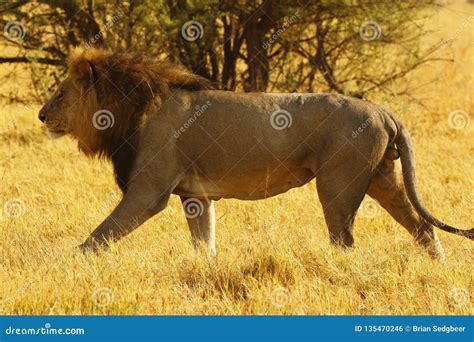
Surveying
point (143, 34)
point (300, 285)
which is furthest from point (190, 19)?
point (300, 285)

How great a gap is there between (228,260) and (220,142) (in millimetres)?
982

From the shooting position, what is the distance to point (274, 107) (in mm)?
6238

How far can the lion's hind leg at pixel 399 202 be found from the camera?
6324 mm

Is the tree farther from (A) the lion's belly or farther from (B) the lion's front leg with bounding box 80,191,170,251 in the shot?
(B) the lion's front leg with bounding box 80,191,170,251

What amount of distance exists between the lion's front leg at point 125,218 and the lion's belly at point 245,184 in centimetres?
31

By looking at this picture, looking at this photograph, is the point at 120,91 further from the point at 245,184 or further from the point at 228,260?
the point at 228,260

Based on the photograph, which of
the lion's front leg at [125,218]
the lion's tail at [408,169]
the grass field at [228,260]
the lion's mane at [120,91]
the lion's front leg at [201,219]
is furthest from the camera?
the lion's front leg at [201,219]

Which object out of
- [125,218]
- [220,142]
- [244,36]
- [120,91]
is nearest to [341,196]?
[220,142]

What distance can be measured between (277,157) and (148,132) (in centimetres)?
91

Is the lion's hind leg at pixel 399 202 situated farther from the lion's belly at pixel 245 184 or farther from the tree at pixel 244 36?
the tree at pixel 244 36

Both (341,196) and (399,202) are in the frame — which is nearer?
(341,196)

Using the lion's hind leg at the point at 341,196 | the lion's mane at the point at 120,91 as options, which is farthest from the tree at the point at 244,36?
the lion's hind leg at the point at 341,196

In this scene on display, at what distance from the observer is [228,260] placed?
18.4 ft

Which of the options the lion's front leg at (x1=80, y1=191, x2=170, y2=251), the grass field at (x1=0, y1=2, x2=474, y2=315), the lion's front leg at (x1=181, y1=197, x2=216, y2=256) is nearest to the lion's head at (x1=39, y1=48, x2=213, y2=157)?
the lion's front leg at (x1=80, y1=191, x2=170, y2=251)
